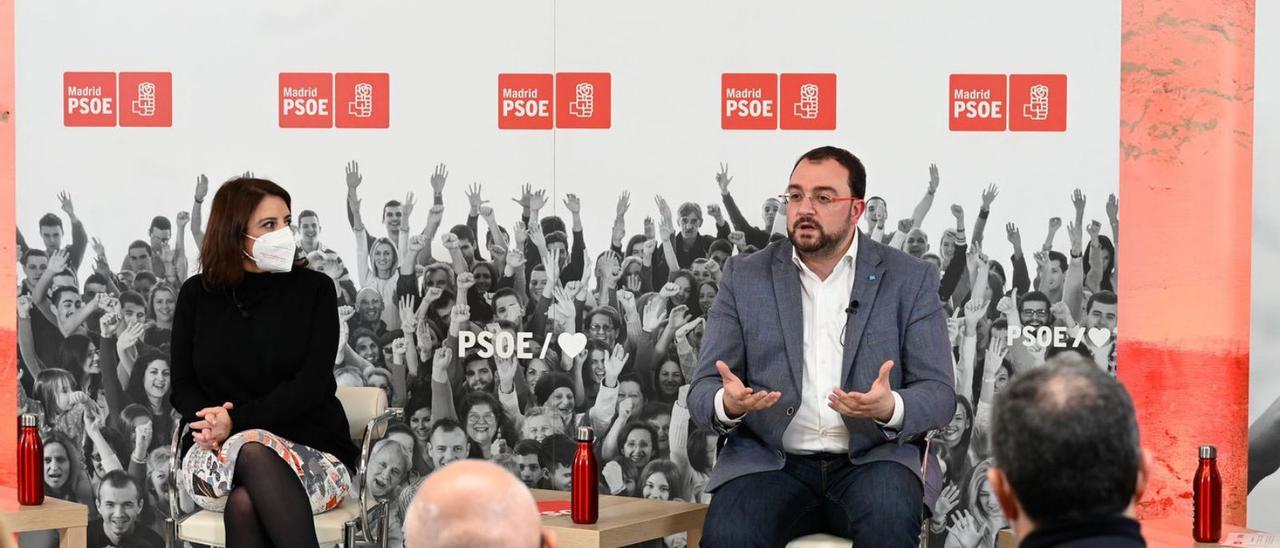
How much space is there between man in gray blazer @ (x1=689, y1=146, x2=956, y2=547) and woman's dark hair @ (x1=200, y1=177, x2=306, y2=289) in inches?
58.1

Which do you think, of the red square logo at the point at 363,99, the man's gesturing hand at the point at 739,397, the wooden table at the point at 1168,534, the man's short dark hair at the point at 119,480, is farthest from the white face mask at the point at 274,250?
the wooden table at the point at 1168,534

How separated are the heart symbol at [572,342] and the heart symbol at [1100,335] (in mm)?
1699

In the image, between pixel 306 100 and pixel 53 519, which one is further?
pixel 306 100

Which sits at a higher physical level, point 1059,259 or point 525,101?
point 525,101

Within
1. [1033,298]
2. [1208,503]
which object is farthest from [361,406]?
[1208,503]

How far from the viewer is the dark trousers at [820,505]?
3531 mm

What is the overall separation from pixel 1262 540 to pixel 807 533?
49.0 inches

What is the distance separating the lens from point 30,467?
4.29 meters

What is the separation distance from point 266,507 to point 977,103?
2.56 meters

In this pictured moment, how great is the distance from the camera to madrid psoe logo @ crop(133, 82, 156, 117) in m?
4.94

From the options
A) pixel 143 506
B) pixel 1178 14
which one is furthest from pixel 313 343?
pixel 1178 14

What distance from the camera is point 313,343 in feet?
13.8

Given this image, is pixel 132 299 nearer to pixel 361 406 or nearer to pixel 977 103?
pixel 361 406

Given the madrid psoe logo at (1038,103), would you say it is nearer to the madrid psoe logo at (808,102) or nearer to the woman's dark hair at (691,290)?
the madrid psoe logo at (808,102)
